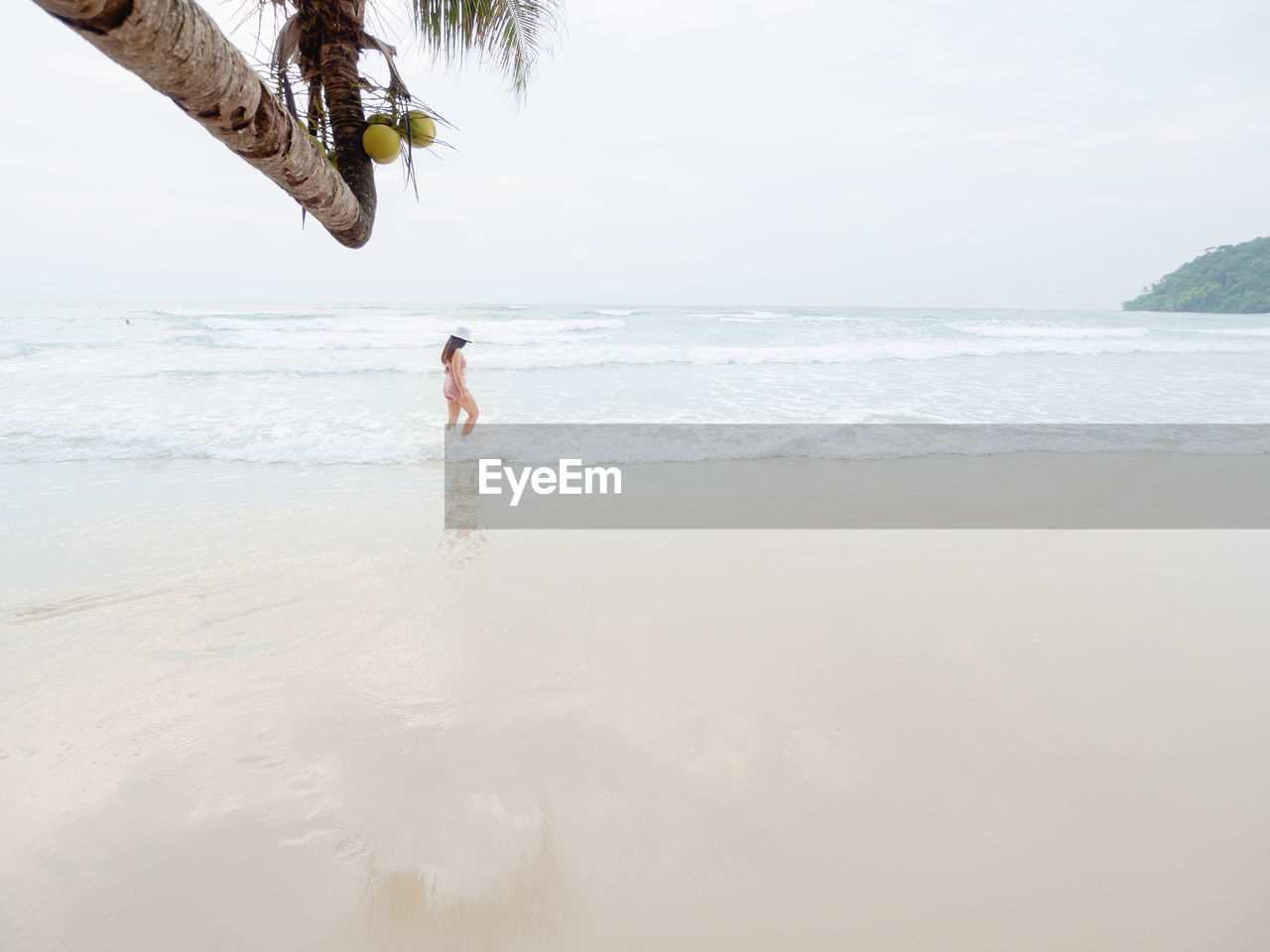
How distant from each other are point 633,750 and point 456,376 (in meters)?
Result: 5.36

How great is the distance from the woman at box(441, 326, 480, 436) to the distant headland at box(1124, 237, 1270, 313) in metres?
75.1

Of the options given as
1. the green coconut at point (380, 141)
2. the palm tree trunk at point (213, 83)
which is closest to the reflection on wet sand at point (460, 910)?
the palm tree trunk at point (213, 83)

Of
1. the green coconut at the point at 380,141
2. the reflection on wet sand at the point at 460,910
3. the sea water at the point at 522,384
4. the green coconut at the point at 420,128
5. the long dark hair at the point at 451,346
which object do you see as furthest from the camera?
the sea water at the point at 522,384

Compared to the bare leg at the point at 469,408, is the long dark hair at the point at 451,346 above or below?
above

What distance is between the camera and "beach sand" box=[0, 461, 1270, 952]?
1.82 metres

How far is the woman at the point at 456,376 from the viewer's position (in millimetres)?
6598

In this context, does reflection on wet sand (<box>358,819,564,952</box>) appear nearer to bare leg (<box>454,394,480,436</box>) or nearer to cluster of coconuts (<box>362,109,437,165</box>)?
cluster of coconuts (<box>362,109,437,165</box>)

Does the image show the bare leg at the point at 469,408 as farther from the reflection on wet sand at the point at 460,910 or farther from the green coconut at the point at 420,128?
the reflection on wet sand at the point at 460,910

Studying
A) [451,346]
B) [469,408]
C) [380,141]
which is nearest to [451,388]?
[469,408]

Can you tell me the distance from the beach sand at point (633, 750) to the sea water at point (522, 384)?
376 cm

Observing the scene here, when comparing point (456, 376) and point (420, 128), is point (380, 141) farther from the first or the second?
point (456, 376)

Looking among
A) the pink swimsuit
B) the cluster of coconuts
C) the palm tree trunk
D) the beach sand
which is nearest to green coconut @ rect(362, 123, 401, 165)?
the cluster of coconuts

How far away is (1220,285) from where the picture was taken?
58750 mm

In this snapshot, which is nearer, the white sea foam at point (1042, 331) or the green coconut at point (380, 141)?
the green coconut at point (380, 141)
